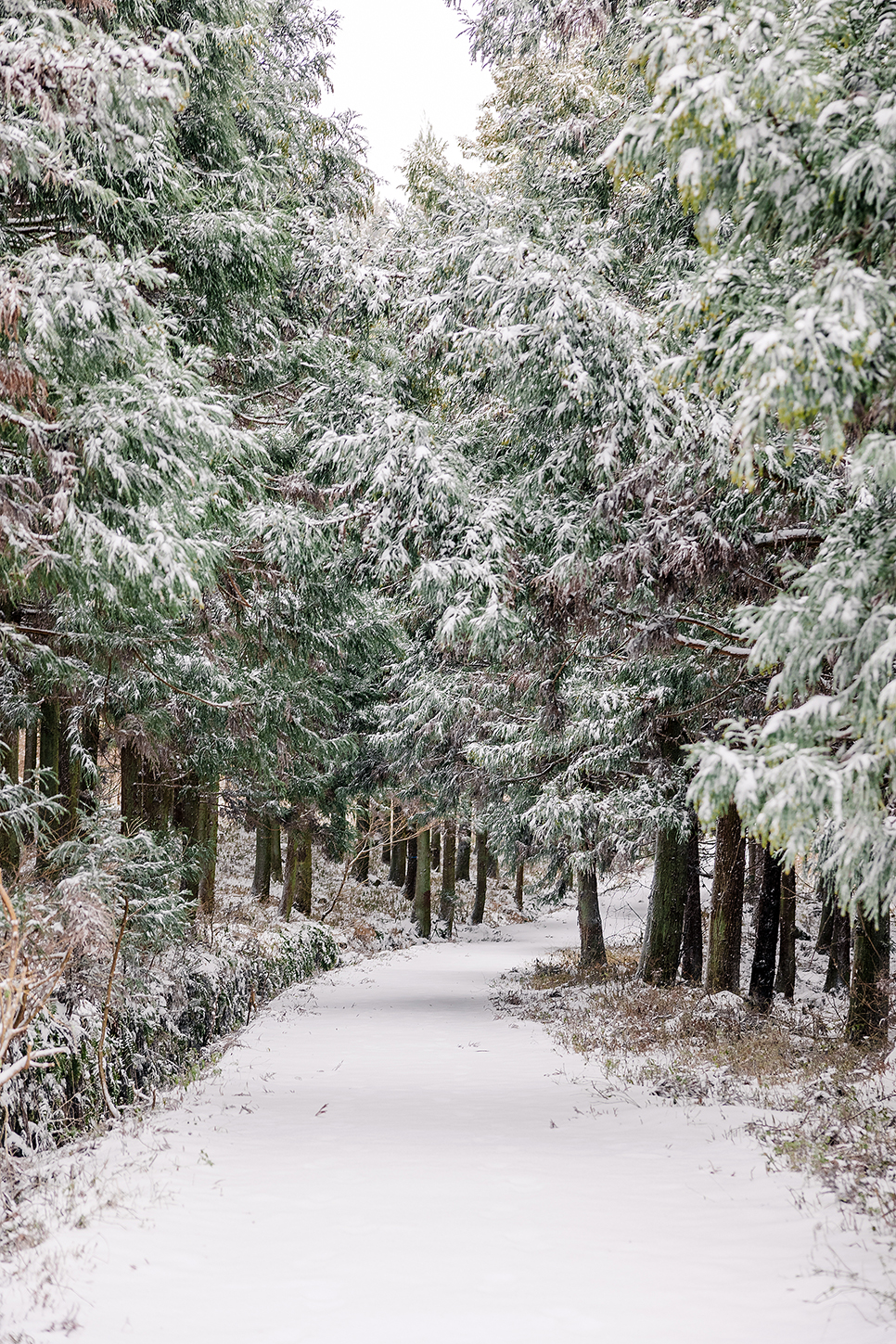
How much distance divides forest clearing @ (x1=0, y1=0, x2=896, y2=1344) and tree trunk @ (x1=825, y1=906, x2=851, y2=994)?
1.76 meters

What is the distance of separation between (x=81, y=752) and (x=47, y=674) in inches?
229

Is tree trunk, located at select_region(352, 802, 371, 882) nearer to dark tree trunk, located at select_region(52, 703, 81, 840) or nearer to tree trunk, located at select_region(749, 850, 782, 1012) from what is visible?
dark tree trunk, located at select_region(52, 703, 81, 840)

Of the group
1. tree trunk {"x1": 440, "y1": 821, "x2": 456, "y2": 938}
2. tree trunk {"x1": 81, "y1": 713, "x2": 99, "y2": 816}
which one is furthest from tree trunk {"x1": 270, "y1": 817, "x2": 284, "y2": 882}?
tree trunk {"x1": 81, "y1": 713, "x2": 99, "y2": 816}

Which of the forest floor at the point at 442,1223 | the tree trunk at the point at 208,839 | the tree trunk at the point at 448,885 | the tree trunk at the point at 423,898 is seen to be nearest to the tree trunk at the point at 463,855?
the tree trunk at the point at 448,885

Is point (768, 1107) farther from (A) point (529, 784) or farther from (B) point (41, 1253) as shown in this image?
(A) point (529, 784)

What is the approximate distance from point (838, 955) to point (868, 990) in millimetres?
7312

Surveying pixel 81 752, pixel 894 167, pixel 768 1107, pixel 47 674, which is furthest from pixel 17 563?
pixel 81 752

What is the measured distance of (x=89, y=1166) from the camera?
6203 mm

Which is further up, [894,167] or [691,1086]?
[894,167]

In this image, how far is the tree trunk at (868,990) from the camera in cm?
914

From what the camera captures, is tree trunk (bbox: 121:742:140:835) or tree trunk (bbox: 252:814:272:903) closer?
tree trunk (bbox: 121:742:140:835)

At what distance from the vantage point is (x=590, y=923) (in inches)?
788

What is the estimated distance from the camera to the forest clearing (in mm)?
3859

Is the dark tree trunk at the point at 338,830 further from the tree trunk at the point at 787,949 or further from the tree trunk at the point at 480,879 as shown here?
the tree trunk at the point at 480,879
